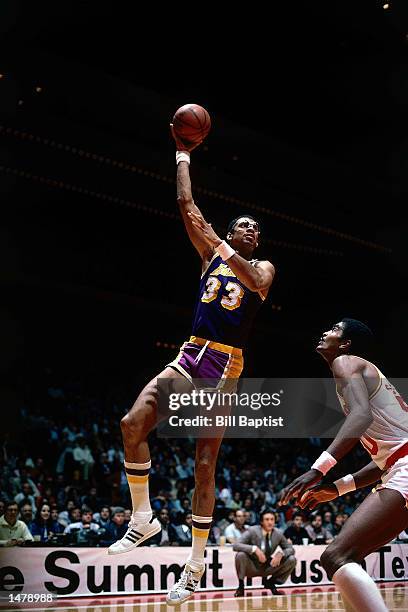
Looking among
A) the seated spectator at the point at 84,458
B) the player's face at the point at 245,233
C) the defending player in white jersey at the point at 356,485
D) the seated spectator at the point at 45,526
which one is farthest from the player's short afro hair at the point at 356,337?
the seated spectator at the point at 84,458

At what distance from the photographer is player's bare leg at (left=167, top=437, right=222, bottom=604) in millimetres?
5652

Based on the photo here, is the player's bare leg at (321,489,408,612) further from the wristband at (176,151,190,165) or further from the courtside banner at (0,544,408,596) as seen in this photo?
the courtside banner at (0,544,408,596)

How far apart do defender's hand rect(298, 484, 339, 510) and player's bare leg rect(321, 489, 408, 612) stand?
24 cm

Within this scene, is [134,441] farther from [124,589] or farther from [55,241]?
[55,241]

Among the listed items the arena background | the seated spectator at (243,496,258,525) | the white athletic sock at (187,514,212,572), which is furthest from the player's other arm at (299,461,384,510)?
the arena background

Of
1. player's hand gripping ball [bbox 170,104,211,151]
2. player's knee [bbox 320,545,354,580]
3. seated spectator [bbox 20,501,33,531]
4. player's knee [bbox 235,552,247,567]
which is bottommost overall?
player's knee [bbox 320,545,354,580]

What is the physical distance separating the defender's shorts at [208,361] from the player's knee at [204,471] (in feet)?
1.81

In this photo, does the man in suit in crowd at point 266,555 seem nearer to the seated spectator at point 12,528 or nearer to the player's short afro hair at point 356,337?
the seated spectator at point 12,528

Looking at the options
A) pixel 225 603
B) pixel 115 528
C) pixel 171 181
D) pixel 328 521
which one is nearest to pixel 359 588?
pixel 225 603

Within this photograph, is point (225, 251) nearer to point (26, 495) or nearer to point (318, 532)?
point (26, 495)

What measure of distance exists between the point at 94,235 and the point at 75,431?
4040mm

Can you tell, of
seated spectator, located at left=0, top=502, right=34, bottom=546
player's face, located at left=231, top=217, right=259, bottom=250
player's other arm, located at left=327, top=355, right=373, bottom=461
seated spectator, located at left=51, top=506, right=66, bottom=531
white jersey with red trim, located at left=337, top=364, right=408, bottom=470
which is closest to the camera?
player's other arm, located at left=327, top=355, right=373, bottom=461

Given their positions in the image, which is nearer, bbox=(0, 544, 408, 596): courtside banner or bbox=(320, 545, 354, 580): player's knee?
bbox=(320, 545, 354, 580): player's knee

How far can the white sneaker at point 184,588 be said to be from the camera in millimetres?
5539
